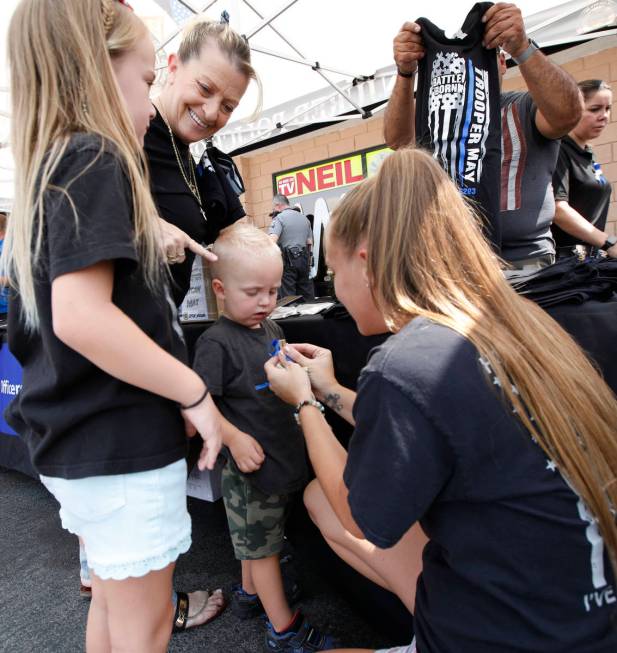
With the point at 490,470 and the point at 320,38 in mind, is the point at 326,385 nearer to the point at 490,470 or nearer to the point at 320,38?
the point at 490,470

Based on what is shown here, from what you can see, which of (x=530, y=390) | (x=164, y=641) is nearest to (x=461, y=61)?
(x=530, y=390)

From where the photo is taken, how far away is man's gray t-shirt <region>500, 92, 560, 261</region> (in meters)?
1.38

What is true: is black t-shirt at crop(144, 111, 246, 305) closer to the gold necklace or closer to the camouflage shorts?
the gold necklace

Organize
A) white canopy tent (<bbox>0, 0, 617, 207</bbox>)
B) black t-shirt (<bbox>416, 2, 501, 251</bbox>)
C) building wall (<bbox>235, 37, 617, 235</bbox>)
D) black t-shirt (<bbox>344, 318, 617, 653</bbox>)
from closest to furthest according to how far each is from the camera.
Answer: black t-shirt (<bbox>344, 318, 617, 653</bbox>) < black t-shirt (<bbox>416, 2, 501, 251</bbox>) < white canopy tent (<bbox>0, 0, 617, 207</bbox>) < building wall (<bbox>235, 37, 617, 235</bbox>)

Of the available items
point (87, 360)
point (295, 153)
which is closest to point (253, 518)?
point (87, 360)

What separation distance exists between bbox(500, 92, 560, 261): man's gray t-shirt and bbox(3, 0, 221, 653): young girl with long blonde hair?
1.11 m

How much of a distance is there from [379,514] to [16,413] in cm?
65

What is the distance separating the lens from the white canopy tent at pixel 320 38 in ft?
9.24

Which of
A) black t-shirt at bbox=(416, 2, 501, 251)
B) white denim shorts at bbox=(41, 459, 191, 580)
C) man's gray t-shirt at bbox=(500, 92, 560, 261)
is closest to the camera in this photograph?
white denim shorts at bbox=(41, 459, 191, 580)

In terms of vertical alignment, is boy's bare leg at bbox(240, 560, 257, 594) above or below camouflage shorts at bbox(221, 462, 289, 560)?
below

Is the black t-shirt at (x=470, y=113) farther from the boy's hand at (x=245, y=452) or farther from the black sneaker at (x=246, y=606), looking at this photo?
the black sneaker at (x=246, y=606)

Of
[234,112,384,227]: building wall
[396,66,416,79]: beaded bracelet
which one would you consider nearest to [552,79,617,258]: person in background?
[396,66,416,79]: beaded bracelet

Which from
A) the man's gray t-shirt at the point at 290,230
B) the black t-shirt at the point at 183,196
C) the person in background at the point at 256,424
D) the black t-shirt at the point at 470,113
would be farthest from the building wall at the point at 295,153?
the person in background at the point at 256,424

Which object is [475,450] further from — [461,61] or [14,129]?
[461,61]
